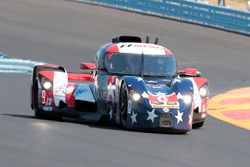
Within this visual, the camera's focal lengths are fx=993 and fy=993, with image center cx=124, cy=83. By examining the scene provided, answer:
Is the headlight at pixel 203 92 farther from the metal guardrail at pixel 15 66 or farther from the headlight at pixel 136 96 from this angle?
the metal guardrail at pixel 15 66

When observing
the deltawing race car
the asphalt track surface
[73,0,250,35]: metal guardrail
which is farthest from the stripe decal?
[73,0,250,35]: metal guardrail

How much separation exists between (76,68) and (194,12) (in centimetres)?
1011

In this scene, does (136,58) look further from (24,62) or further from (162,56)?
(24,62)

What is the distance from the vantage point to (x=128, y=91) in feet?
45.2

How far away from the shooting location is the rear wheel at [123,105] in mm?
13898

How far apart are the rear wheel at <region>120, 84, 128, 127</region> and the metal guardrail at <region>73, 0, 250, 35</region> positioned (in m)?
17.8

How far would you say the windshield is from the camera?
1488 centimetres

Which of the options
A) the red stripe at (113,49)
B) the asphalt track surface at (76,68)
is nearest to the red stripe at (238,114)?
the asphalt track surface at (76,68)

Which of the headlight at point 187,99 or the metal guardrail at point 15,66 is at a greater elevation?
the headlight at point 187,99

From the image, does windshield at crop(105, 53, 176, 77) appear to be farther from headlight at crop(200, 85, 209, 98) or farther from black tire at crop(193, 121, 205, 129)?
black tire at crop(193, 121, 205, 129)

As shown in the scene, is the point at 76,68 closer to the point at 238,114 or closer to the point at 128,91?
the point at 238,114

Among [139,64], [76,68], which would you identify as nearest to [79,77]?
[139,64]

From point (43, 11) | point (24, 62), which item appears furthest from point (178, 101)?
point (43, 11)

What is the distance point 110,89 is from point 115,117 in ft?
1.41
